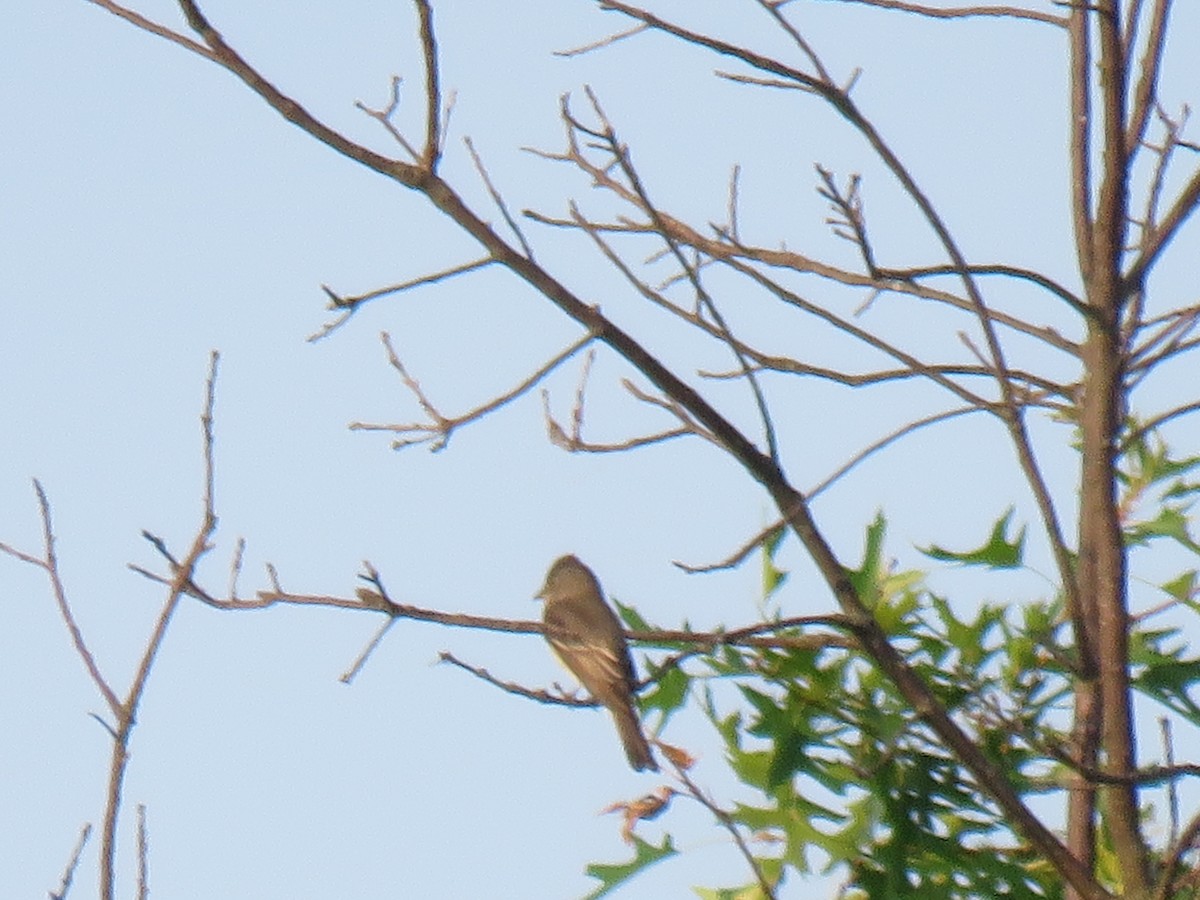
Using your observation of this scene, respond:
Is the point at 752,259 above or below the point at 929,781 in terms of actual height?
above

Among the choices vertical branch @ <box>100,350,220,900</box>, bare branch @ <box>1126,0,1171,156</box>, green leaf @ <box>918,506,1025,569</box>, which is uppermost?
bare branch @ <box>1126,0,1171,156</box>

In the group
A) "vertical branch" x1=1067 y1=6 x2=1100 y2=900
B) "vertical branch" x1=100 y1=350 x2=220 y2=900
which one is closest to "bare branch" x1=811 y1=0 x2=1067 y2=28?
"vertical branch" x1=1067 y1=6 x2=1100 y2=900

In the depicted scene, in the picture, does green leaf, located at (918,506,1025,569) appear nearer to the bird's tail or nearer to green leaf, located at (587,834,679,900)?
green leaf, located at (587,834,679,900)

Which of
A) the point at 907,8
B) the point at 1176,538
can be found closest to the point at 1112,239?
the point at 907,8

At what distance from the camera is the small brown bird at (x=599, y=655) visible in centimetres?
662

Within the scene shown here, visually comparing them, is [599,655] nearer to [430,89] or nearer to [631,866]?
[631,866]

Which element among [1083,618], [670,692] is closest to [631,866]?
[670,692]

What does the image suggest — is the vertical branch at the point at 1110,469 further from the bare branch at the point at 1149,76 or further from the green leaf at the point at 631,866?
the green leaf at the point at 631,866

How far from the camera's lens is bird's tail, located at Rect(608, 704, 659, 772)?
6.60m

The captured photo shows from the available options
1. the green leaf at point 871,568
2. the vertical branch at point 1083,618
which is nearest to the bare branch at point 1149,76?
the vertical branch at point 1083,618

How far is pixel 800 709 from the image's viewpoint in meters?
4.50

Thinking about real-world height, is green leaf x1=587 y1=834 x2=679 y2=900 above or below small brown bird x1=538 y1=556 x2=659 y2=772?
below

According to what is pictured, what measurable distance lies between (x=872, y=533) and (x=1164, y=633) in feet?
2.43

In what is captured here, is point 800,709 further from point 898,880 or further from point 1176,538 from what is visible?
point 1176,538
